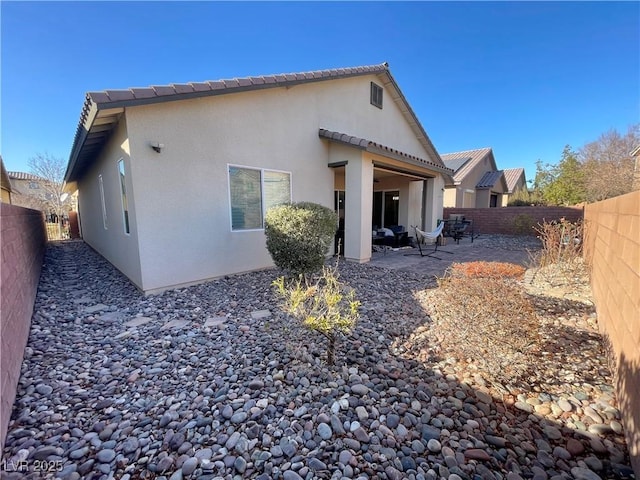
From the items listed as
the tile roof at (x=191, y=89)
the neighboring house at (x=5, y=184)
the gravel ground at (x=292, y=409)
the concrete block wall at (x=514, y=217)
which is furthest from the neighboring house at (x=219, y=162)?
the concrete block wall at (x=514, y=217)

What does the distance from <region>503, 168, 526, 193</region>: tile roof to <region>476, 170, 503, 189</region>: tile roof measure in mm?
4917

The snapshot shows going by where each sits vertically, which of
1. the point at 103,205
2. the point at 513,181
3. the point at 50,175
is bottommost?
the point at 103,205

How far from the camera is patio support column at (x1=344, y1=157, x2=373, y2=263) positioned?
25.4 ft

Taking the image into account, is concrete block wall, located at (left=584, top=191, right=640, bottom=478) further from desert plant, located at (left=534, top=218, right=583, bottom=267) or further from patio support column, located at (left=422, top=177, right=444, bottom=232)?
patio support column, located at (left=422, top=177, right=444, bottom=232)

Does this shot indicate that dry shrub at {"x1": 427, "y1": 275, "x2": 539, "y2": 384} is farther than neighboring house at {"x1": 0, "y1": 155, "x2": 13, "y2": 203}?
No

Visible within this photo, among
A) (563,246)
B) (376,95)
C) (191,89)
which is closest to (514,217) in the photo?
(563,246)

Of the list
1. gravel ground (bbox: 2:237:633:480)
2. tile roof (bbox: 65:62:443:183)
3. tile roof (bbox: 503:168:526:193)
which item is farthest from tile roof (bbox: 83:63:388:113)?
tile roof (bbox: 503:168:526:193)

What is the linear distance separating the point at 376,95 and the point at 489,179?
56.9ft

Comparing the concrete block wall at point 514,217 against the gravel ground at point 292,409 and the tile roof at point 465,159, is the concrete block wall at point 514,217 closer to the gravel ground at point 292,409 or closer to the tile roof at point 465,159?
the tile roof at point 465,159

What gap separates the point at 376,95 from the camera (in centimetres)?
1016

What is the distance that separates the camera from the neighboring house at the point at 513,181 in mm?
27009

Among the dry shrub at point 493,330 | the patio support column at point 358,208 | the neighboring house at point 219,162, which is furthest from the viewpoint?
the patio support column at point 358,208

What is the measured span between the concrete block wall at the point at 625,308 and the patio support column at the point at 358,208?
5.10m

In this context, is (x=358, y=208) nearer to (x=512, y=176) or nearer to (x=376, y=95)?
(x=376, y=95)
